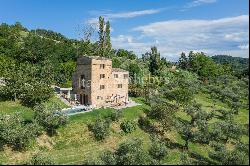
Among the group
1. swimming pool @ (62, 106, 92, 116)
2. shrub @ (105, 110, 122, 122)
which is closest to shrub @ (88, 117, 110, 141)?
shrub @ (105, 110, 122, 122)

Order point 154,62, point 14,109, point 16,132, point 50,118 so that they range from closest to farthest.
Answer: point 16,132, point 50,118, point 14,109, point 154,62

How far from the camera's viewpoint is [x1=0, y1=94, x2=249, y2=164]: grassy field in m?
47.5

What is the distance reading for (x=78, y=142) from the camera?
2128 inches

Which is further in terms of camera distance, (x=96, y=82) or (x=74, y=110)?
(x=96, y=82)

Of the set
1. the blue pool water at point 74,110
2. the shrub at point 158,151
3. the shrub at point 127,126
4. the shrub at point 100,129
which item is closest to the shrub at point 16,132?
Result: the shrub at point 100,129

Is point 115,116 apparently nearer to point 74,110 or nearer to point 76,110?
point 76,110

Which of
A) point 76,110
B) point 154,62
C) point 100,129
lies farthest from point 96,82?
point 154,62

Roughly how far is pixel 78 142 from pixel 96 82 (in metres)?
17.4

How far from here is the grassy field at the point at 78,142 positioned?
156ft

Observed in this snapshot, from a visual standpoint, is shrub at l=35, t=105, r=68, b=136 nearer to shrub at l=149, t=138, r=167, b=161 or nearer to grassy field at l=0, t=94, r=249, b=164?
grassy field at l=0, t=94, r=249, b=164

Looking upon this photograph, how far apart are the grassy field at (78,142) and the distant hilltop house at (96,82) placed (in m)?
5.54

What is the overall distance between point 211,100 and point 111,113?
132ft

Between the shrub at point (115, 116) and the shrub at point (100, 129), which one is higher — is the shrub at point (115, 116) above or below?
above

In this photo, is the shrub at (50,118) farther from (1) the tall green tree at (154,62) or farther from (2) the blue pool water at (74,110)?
(1) the tall green tree at (154,62)
